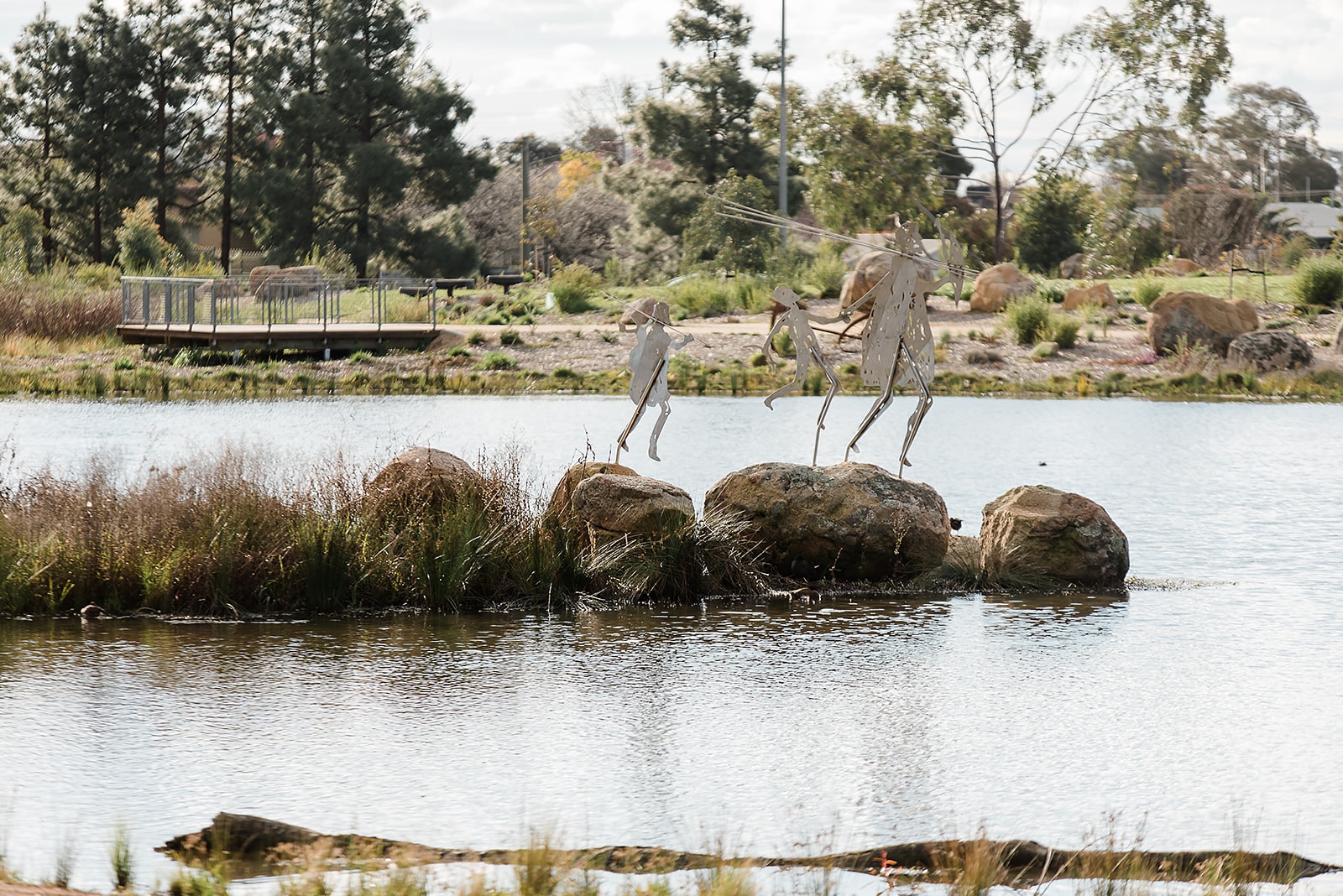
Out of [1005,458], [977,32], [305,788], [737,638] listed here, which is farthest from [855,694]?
[977,32]

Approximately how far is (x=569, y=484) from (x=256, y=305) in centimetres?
2164

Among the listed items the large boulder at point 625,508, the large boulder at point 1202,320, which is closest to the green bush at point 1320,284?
the large boulder at point 1202,320

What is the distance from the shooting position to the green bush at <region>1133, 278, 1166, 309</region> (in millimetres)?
30391

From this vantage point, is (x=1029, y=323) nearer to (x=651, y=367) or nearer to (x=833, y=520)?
(x=651, y=367)

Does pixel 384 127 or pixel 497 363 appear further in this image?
pixel 384 127

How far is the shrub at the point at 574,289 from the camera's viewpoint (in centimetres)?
3206

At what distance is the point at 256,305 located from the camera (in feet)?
99.2

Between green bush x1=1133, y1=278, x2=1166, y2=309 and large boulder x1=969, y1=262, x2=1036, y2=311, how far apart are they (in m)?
2.05

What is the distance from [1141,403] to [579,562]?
15646 millimetres

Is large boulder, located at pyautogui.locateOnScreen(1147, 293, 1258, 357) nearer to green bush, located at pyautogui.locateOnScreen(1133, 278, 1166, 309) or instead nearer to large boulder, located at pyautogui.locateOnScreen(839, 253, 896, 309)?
green bush, located at pyautogui.locateOnScreen(1133, 278, 1166, 309)

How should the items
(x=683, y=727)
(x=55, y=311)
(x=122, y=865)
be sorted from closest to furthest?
(x=122, y=865), (x=683, y=727), (x=55, y=311)

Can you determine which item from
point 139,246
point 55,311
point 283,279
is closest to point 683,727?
point 55,311

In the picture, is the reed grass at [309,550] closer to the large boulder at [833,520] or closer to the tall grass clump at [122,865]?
the large boulder at [833,520]

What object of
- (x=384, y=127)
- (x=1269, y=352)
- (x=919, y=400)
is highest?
(x=384, y=127)
